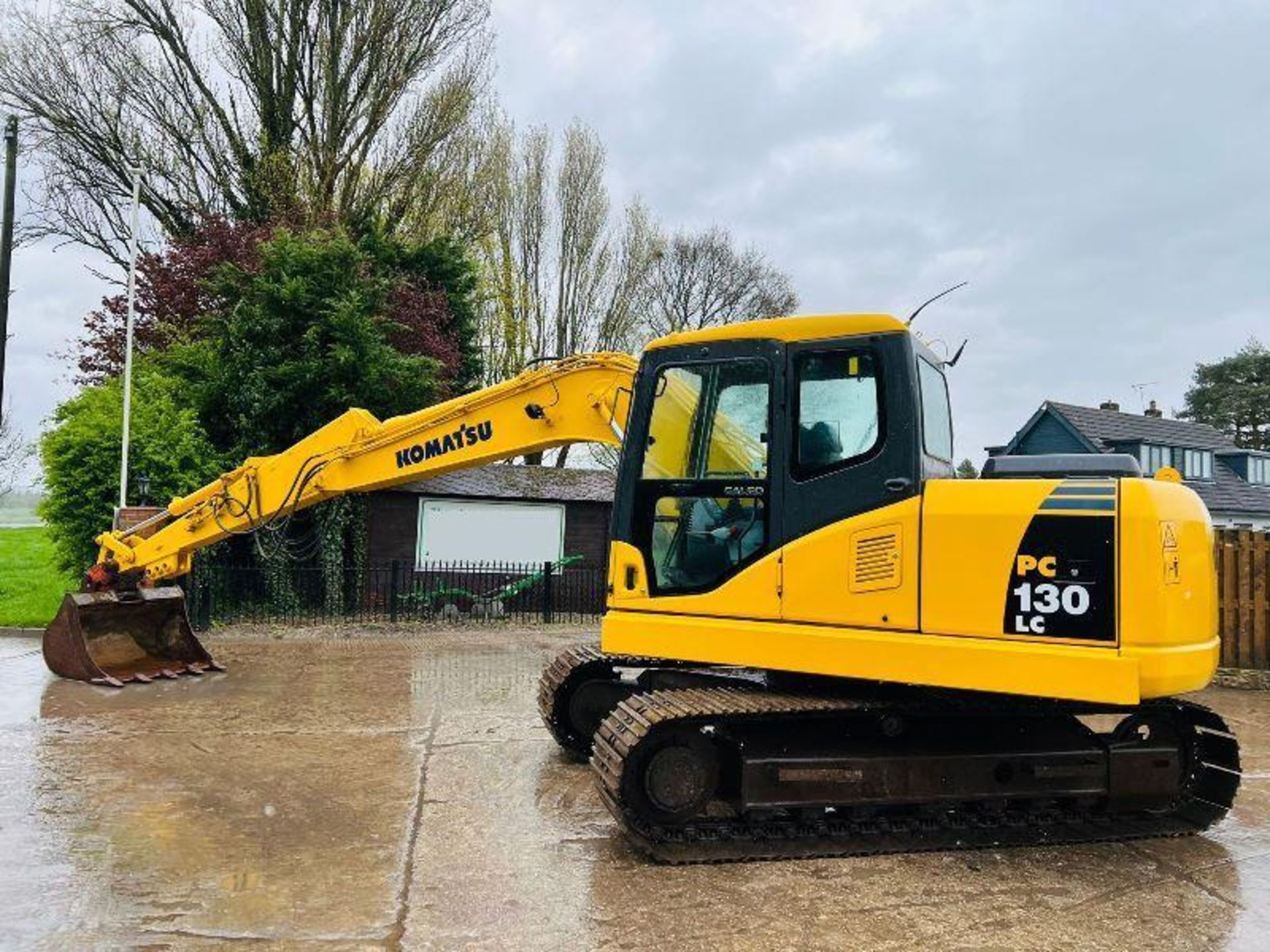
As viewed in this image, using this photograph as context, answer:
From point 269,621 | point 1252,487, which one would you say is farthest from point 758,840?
point 1252,487

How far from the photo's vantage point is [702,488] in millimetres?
4996

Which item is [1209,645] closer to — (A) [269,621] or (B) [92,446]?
(A) [269,621]

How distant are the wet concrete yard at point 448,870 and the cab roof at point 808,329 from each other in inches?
106

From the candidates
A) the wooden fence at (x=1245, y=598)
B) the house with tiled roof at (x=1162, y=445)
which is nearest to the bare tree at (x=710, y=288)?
the house with tiled roof at (x=1162, y=445)

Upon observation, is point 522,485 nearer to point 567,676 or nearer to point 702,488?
point 567,676

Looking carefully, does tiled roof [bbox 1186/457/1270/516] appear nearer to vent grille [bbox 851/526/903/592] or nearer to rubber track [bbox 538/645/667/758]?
rubber track [bbox 538/645/667/758]

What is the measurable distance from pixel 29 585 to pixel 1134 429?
103 ft

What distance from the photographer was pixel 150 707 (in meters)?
7.71

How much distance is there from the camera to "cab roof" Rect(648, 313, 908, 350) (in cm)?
484

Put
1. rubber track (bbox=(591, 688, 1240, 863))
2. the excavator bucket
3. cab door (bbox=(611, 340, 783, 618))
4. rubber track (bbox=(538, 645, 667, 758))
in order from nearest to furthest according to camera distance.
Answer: rubber track (bbox=(591, 688, 1240, 863)), cab door (bbox=(611, 340, 783, 618)), rubber track (bbox=(538, 645, 667, 758)), the excavator bucket

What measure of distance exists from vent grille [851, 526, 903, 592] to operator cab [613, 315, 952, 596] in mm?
142

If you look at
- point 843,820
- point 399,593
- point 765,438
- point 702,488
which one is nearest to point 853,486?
point 765,438

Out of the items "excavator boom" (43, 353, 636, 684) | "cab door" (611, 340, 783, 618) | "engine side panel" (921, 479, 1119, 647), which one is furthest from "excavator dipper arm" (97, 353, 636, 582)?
"engine side panel" (921, 479, 1119, 647)

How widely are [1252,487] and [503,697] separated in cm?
3455
